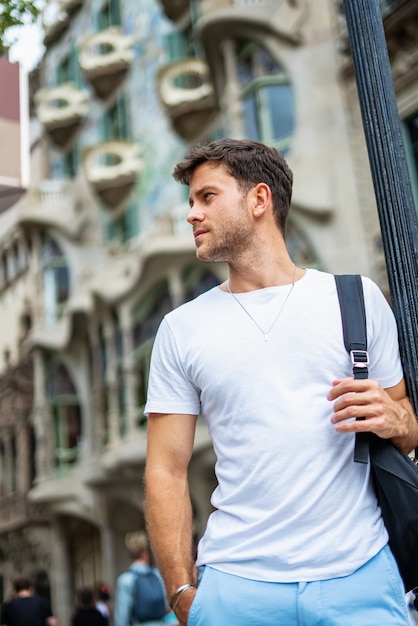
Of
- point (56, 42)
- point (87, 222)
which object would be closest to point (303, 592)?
point (87, 222)

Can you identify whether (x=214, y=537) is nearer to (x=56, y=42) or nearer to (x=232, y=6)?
(x=232, y=6)

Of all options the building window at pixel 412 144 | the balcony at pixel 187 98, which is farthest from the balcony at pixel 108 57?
the building window at pixel 412 144

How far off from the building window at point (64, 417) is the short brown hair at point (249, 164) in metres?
21.0

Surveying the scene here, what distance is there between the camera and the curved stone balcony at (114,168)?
2169 centimetres

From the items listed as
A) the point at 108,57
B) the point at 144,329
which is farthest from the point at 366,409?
the point at 108,57

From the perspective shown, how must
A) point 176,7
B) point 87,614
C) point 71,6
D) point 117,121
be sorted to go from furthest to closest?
point 71,6 → point 117,121 → point 176,7 → point 87,614

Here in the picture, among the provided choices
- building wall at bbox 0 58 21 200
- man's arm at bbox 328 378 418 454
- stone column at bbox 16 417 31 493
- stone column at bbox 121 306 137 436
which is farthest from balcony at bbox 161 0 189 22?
man's arm at bbox 328 378 418 454

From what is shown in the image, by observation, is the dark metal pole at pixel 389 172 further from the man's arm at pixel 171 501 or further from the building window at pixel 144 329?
the building window at pixel 144 329

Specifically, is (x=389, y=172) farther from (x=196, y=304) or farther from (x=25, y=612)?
(x=25, y=612)

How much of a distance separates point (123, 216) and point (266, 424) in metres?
20.9

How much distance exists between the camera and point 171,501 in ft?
7.36

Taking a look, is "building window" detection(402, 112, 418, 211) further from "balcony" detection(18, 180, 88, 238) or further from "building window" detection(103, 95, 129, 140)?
"balcony" detection(18, 180, 88, 238)

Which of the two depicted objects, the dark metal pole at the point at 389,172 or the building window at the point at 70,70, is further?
the building window at the point at 70,70

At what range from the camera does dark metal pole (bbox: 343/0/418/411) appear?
237 cm
